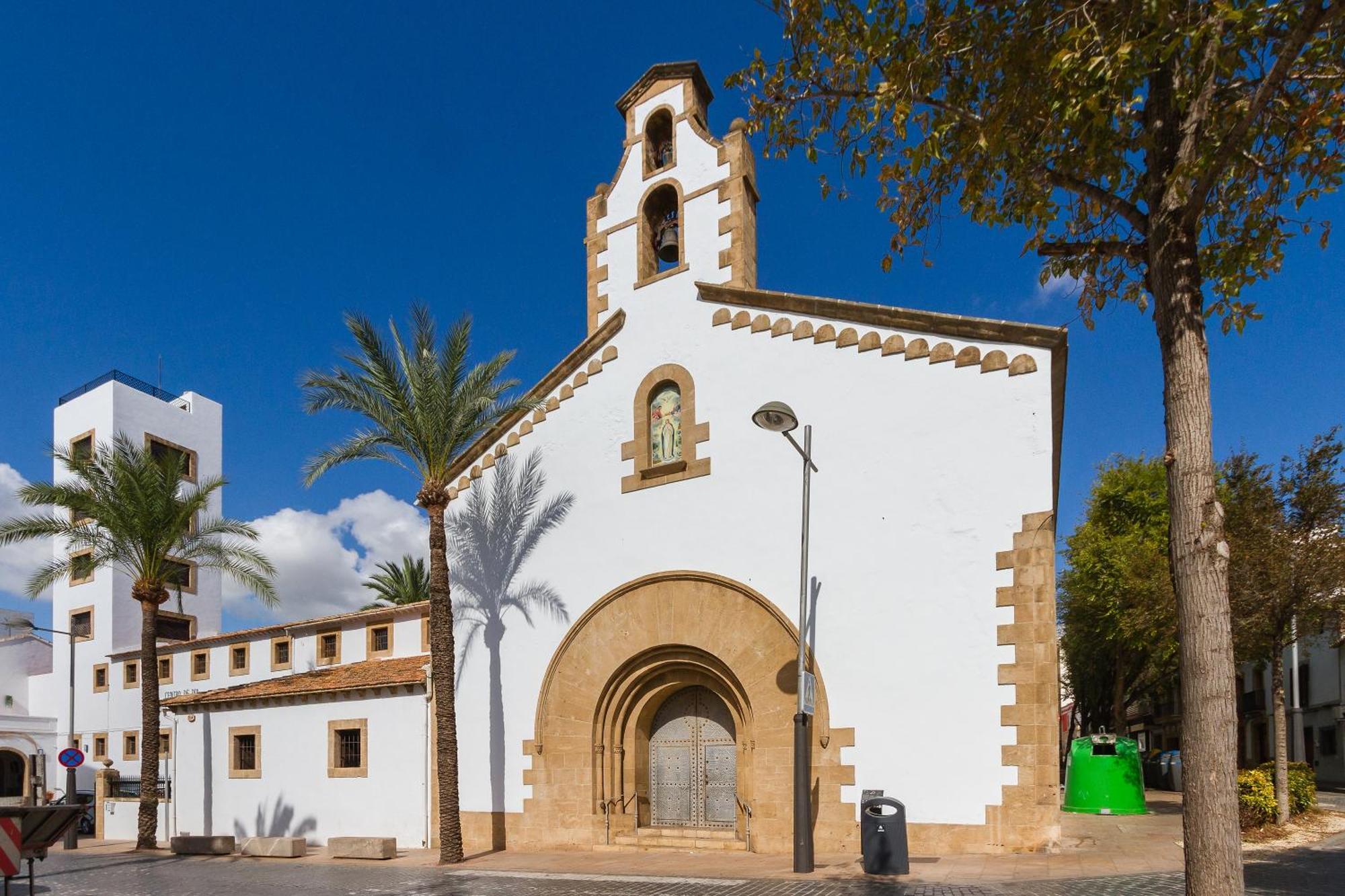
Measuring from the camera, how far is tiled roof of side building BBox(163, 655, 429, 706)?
19266 mm

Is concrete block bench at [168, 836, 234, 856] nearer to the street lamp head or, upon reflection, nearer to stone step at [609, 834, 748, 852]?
stone step at [609, 834, 748, 852]

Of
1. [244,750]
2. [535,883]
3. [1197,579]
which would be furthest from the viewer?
[244,750]

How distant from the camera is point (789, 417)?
40.7 feet

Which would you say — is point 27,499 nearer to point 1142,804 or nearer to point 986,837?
point 986,837

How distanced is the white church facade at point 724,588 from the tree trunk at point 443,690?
1.06 metres

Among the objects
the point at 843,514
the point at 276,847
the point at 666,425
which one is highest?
the point at 666,425

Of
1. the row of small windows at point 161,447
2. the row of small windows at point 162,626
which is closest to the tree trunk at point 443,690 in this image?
the row of small windows at point 161,447

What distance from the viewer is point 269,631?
93.7ft

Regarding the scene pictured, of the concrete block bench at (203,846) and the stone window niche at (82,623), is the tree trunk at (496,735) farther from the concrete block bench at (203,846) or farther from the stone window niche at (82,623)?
the stone window niche at (82,623)

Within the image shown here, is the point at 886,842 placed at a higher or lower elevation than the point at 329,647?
lower

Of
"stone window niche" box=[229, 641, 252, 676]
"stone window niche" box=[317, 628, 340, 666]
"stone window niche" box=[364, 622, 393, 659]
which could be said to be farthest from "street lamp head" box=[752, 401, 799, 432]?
"stone window niche" box=[229, 641, 252, 676]

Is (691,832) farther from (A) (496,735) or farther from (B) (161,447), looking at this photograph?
(B) (161,447)

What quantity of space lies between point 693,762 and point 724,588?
3.03 m

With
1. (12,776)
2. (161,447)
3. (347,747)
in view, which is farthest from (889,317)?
(12,776)
